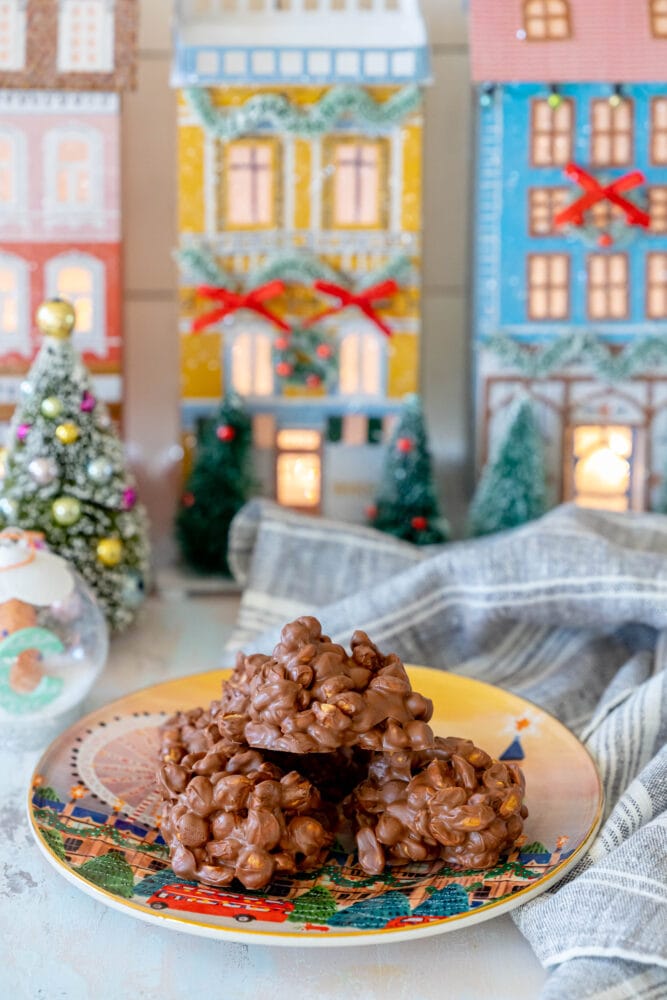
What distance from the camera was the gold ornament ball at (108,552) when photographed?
1.18m

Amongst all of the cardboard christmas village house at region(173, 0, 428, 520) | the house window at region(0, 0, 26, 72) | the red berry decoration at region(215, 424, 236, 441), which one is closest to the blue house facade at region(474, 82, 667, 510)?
the cardboard christmas village house at region(173, 0, 428, 520)

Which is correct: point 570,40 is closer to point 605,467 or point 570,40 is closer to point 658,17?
point 658,17

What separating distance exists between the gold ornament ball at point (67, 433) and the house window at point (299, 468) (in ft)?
1.11

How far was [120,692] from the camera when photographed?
1077 millimetres

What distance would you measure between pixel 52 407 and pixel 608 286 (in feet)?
2.37

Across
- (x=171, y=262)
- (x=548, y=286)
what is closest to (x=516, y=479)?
(x=548, y=286)

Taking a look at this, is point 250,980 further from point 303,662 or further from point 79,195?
point 79,195

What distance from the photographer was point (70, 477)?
46.7 inches

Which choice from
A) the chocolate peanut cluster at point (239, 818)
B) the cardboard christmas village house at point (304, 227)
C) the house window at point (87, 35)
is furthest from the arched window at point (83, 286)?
the chocolate peanut cluster at point (239, 818)

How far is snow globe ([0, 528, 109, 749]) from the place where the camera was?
36.8 inches

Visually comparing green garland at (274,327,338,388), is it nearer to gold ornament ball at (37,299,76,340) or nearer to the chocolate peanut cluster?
gold ornament ball at (37,299,76,340)

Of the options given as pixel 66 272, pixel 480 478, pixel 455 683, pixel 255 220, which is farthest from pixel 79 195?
pixel 455 683

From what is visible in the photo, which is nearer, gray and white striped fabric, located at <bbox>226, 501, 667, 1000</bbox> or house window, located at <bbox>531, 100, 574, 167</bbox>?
gray and white striped fabric, located at <bbox>226, 501, 667, 1000</bbox>

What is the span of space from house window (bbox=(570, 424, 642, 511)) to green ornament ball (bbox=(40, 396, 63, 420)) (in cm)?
66
